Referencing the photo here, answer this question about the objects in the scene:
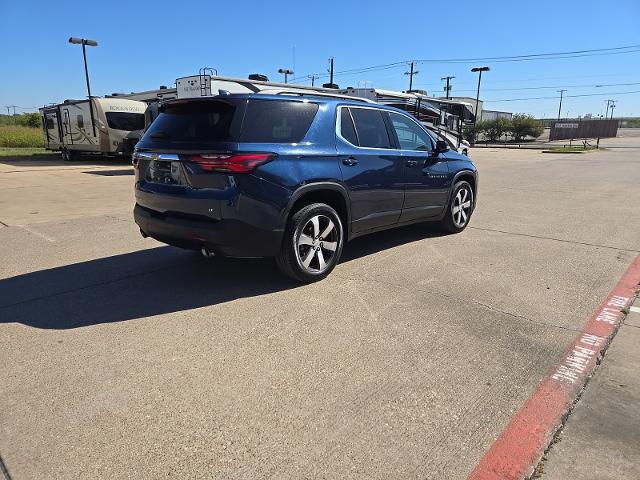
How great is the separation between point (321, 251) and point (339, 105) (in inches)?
59.6

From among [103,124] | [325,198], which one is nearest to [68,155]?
[103,124]

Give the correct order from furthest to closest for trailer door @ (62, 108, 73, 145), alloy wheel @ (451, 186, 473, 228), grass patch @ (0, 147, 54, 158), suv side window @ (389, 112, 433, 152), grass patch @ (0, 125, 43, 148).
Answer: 1. grass patch @ (0, 125, 43, 148)
2. grass patch @ (0, 147, 54, 158)
3. trailer door @ (62, 108, 73, 145)
4. alloy wheel @ (451, 186, 473, 228)
5. suv side window @ (389, 112, 433, 152)

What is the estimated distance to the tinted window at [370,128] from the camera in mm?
5207

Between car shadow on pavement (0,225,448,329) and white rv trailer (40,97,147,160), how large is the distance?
52.1 ft

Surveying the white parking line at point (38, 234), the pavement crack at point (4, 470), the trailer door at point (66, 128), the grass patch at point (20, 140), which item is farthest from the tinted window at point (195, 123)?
the grass patch at point (20, 140)

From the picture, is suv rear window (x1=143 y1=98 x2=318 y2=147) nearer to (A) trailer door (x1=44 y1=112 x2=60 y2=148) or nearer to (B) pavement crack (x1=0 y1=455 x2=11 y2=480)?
(B) pavement crack (x1=0 y1=455 x2=11 y2=480)

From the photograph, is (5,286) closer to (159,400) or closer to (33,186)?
(159,400)

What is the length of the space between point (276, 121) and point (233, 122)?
41 cm

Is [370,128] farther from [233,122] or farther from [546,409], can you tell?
[546,409]

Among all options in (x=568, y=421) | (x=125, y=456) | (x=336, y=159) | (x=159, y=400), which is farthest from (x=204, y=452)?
(x=336, y=159)

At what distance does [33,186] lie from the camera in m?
13.1

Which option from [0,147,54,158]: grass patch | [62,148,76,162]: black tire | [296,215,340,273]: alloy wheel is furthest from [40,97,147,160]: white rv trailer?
[296,215,340,273]: alloy wheel

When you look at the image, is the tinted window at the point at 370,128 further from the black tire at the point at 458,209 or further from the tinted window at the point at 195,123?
the black tire at the point at 458,209

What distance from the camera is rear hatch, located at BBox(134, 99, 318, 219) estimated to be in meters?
4.09
